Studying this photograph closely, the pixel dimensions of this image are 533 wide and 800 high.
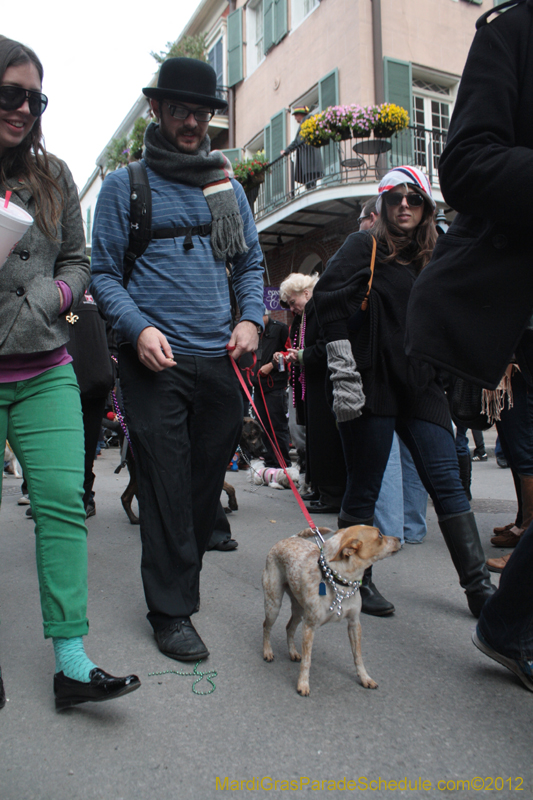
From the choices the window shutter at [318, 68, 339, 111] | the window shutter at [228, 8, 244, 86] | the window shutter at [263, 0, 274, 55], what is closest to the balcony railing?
the window shutter at [318, 68, 339, 111]

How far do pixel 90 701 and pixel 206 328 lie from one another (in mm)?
1484

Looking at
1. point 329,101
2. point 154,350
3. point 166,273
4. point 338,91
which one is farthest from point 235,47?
point 154,350

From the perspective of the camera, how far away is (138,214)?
260cm

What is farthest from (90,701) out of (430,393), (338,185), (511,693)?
(338,185)

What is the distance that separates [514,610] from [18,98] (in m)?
2.40

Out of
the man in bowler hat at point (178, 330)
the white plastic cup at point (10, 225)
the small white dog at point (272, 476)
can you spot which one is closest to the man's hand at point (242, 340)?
the man in bowler hat at point (178, 330)

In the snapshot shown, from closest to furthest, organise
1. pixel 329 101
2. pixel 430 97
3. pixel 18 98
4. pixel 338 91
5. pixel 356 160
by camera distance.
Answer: pixel 18 98 → pixel 356 160 → pixel 338 91 → pixel 329 101 → pixel 430 97

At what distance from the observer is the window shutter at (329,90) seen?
14.3m

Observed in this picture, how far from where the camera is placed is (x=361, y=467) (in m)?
2.94

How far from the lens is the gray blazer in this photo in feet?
6.81

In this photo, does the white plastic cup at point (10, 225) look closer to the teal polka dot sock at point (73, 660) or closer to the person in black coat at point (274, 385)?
the teal polka dot sock at point (73, 660)

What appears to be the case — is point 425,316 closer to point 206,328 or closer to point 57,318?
point 206,328

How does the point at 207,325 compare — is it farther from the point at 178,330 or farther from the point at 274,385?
the point at 274,385

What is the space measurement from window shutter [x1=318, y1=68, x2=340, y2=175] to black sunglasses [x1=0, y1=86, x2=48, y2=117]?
12048mm
